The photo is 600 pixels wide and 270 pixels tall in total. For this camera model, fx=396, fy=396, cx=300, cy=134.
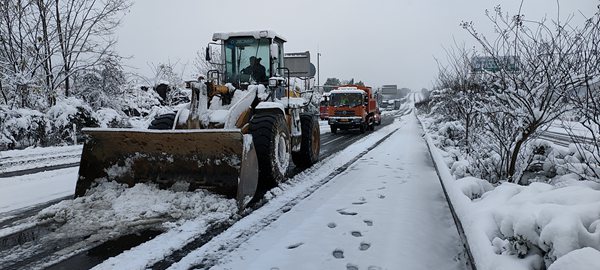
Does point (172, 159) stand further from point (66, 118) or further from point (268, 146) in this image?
point (66, 118)

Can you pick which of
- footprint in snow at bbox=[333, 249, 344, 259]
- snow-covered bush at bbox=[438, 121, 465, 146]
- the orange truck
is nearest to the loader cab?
footprint in snow at bbox=[333, 249, 344, 259]

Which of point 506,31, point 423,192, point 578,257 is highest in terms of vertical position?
point 506,31

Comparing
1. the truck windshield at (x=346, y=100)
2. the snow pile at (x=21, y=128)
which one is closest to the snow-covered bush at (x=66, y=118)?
the snow pile at (x=21, y=128)

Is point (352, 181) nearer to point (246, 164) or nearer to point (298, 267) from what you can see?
point (246, 164)

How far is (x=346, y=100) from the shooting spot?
21109mm

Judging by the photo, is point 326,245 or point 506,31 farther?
point 506,31

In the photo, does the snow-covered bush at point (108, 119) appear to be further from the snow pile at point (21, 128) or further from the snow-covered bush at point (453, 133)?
the snow-covered bush at point (453, 133)

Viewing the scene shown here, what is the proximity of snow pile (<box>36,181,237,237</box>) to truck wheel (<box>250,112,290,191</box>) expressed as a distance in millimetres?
1084

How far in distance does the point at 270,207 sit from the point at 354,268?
2.01 meters

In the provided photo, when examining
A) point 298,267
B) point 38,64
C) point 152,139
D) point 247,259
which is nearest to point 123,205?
point 152,139

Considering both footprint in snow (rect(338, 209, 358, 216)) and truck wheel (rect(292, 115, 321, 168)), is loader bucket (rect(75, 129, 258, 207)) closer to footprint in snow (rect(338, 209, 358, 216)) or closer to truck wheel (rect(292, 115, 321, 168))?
footprint in snow (rect(338, 209, 358, 216))

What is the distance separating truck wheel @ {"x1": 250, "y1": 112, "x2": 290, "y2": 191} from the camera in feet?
19.2

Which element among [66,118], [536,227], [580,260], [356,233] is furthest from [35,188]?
[66,118]

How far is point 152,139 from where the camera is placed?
5.35 meters
